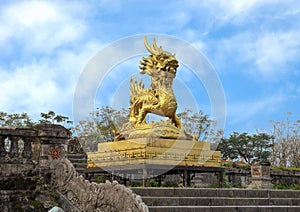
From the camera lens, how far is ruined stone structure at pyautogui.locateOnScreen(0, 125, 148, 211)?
8.48 meters

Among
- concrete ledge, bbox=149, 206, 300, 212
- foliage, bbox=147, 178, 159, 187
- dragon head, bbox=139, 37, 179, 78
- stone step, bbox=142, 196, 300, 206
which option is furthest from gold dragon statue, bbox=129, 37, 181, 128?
concrete ledge, bbox=149, 206, 300, 212

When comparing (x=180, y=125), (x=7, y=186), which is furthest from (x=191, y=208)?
(x=180, y=125)

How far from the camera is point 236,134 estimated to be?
152 feet

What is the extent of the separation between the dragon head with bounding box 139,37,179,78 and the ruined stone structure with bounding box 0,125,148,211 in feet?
24.2

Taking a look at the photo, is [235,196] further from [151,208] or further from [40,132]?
[40,132]

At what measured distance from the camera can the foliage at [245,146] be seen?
4466 cm

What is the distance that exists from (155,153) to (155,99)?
2536 millimetres

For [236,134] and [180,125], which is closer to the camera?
[180,125]

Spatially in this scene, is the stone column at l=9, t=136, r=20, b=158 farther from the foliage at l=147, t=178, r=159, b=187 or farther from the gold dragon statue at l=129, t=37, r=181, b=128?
the gold dragon statue at l=129, t=37, r=181, b=128

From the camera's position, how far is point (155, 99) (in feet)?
52.1

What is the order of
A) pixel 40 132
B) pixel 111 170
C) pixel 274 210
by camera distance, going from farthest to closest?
pixel 111 170, pixel 274 210, pixel 40 132

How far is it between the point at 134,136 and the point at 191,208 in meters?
6.61

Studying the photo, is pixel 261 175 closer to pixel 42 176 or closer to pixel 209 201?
pixel 209 201

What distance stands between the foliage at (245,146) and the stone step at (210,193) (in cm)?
3258
